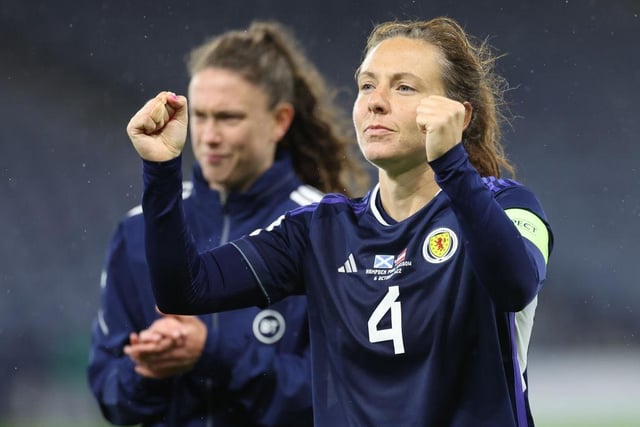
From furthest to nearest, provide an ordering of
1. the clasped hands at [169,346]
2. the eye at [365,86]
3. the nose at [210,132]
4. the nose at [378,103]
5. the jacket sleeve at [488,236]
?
the nose at [210,132] < the clasped hands at [169,346] < the eye at [365,86] < the nose at [378,103] < the jacket sleeve at [488,236]

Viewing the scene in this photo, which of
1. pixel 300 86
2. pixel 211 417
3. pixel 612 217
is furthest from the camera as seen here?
pixel 612 217

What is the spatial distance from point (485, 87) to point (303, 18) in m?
6.46

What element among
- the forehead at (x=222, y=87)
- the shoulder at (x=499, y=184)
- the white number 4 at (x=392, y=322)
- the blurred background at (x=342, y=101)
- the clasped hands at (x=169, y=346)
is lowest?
the white number 4 at (x=392, y=322)

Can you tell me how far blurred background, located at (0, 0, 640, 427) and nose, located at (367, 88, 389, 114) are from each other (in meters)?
6.08

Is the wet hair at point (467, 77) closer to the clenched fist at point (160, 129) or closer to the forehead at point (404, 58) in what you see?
the forehead at point (404, 58)

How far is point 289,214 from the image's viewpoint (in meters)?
2.79

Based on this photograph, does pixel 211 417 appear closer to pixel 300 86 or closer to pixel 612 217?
pixel 300 86

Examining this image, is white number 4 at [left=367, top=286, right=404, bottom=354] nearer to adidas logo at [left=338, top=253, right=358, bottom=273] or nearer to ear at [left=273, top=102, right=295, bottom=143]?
adidas logo at [left=338, top=253, right=358, bottom=273]

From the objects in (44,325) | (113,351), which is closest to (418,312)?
(113,351)

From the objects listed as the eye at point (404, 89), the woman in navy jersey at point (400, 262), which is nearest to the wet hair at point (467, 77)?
the woman in navy jersey at point (400, 262)

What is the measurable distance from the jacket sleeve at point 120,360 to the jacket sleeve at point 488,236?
1.80 m

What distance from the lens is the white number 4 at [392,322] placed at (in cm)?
248

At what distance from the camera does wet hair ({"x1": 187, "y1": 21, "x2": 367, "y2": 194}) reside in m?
4.18

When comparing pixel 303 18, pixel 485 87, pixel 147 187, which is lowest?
pixel 147 187
